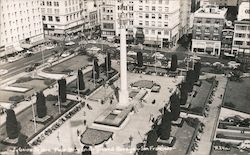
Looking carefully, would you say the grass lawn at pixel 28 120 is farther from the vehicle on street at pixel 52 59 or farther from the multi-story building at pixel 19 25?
the multi-story building at pixel 19 25

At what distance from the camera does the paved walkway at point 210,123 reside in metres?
66.3

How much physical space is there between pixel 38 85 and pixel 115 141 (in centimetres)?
3574

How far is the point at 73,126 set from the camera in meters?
74.8

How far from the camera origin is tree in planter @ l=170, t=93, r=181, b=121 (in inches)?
2881

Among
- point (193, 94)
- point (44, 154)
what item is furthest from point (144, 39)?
point (44, 154)

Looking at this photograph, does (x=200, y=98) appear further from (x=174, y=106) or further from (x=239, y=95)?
(x=174, y=106)

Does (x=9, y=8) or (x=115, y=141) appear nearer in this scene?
(x=115, y=141)

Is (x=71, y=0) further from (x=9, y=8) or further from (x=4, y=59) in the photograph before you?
(x=4, y=59)

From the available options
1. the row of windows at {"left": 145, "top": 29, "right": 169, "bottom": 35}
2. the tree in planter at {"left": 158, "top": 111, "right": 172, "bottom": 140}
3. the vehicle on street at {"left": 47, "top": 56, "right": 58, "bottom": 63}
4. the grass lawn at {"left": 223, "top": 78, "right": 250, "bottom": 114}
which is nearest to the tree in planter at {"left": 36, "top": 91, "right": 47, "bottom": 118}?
the tree in planter at {"left": 158, "top": 111, "right": 172, "bottom": 140}

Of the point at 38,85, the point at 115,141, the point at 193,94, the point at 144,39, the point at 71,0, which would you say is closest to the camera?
the point at 115,141

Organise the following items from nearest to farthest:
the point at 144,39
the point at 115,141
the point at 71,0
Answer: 1. the point at 115,141
2. the point at 144,39
3. the point at 71,0

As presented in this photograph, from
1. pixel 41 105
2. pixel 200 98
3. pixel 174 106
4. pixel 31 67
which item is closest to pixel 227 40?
pixel 200 98

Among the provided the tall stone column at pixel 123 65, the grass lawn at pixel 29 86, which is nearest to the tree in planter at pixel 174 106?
the tall stone column at pixel 123 65

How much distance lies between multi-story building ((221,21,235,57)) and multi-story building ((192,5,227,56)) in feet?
5.55
